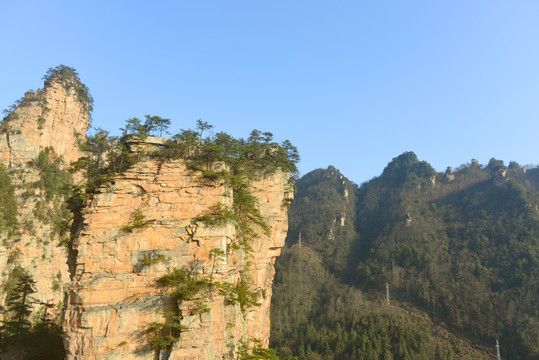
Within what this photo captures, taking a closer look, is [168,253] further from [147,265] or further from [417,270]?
[417,270]

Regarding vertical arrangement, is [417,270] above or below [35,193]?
below

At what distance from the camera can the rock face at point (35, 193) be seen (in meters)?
40.1

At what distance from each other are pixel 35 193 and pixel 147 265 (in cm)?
3790

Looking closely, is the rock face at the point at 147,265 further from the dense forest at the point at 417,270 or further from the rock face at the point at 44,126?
the dense forest at the point at 417,270

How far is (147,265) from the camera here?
15242mm

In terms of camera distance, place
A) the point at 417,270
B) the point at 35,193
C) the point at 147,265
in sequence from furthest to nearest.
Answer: the point at 417,270, the point at 35,193, the point at 147,265

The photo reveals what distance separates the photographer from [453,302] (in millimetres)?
63781

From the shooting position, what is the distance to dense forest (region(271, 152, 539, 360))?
5491cm

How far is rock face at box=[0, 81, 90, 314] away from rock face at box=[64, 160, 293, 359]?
3083 centimetres

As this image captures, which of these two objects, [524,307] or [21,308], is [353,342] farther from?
[21,308]

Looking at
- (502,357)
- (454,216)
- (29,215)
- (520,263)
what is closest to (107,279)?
(29,215)

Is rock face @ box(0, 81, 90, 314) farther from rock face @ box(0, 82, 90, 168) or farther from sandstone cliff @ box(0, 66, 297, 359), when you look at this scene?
sandstone cliff @ box(0, 66, 297, 359)

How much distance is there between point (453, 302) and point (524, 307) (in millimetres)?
10723

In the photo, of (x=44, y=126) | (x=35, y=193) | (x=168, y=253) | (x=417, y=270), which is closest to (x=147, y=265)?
(x=168, y=253)
